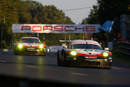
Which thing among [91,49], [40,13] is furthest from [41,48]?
[40,13]

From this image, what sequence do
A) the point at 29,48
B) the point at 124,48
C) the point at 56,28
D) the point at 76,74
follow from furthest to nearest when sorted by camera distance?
the point at 56,28 < the point at 29,48 < the point at 124,48 < the point at 76,74

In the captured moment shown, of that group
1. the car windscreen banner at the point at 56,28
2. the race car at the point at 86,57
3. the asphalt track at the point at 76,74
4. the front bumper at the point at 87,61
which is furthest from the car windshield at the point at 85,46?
the car windscreen banner at the point at 56,28

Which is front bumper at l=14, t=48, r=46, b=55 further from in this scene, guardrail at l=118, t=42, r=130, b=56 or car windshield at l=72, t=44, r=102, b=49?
car windshield at l=72, t=44, r=102, b=49

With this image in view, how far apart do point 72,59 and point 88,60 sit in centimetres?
61

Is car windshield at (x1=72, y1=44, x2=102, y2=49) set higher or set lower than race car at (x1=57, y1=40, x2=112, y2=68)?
higher

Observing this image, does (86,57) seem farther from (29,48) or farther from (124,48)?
(29,48)

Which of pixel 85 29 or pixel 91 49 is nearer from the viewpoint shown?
pixel 91 49

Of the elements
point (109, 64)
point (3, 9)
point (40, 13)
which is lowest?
point (109, 64)

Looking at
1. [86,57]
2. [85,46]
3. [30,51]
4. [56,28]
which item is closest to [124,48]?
[30,51]

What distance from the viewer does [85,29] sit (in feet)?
189

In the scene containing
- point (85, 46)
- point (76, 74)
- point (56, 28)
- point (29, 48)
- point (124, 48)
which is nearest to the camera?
point (76, 74)

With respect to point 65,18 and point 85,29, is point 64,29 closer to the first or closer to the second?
point 85,29

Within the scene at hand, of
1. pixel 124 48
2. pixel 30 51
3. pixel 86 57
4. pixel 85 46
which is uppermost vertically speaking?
Answer: pixel 85 46

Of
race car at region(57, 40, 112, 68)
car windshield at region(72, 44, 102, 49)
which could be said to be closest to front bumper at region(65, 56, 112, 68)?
race car at region(57, 40, 112, 68)
